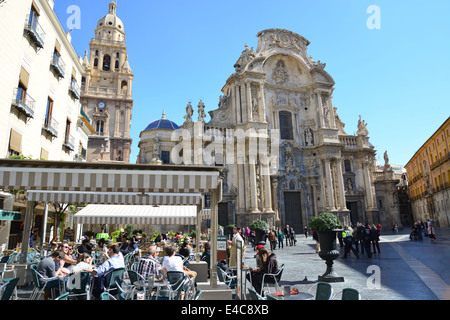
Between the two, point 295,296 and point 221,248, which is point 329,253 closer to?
point 221,248

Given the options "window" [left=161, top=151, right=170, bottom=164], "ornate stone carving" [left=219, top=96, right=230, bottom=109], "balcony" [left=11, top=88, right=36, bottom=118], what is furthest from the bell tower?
"balcony" [left=11, top=88, right=36, bottom=118]

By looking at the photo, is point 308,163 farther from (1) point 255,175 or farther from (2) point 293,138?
(1) point 255,175

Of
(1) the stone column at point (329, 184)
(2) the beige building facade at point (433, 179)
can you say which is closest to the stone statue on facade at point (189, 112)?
(1) the stone column at point (329, 184)

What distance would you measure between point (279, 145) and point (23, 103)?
20.4 metres

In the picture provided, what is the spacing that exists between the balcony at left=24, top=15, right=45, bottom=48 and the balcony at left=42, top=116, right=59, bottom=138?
4020 mm

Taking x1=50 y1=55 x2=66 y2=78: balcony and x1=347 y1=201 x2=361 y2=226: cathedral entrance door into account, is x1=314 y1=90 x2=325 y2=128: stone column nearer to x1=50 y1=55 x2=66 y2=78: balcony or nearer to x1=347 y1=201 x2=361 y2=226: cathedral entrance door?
x1=347 y1=201 x2=361 y2=226: cathedral entrance door

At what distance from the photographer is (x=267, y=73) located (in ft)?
97.0

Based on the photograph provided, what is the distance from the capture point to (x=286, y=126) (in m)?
29.3
